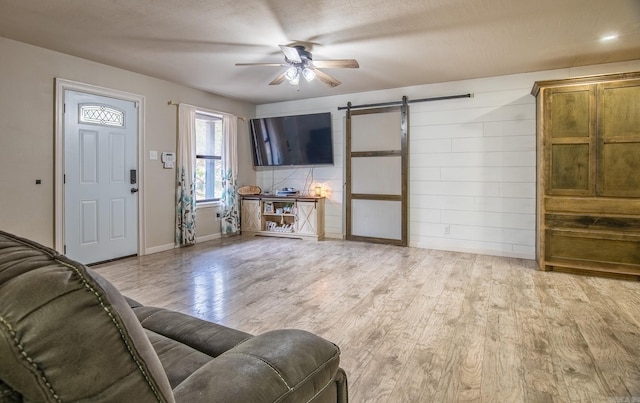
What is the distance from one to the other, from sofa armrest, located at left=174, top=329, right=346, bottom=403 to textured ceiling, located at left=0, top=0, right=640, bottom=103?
2.84m

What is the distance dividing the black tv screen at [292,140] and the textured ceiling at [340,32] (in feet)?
4.83

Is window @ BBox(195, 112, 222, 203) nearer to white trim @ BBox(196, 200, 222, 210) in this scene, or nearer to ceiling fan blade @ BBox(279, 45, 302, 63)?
white trim @ BBox(196, 200, 222, 210)

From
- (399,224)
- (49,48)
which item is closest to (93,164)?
(49,48)

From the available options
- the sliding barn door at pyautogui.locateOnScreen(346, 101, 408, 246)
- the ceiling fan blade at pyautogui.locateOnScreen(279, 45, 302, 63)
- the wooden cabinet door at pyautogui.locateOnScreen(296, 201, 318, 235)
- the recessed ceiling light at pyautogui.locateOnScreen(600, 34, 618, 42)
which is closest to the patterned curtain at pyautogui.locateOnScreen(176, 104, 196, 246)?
the wooden cabinet door at pyautogui.locateOnScreen(296, 201, 318, 235)

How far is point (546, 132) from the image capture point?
4.21 meters

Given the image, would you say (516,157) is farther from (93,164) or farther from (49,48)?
(49,48)

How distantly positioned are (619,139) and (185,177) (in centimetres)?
582

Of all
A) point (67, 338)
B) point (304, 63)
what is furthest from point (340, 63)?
point (67, 338)

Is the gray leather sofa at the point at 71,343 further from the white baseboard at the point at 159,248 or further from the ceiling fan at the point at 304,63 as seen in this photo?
the white baseboard at the point at 159,248

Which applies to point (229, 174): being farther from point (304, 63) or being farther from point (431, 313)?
point (431, 313)

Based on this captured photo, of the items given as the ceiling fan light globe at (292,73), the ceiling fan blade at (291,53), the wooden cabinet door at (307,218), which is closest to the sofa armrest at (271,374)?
the ceiling fan blade at (291,53)

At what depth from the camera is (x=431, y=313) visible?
2979 millimetres

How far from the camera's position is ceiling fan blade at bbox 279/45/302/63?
3.62m

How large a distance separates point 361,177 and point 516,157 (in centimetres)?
237
